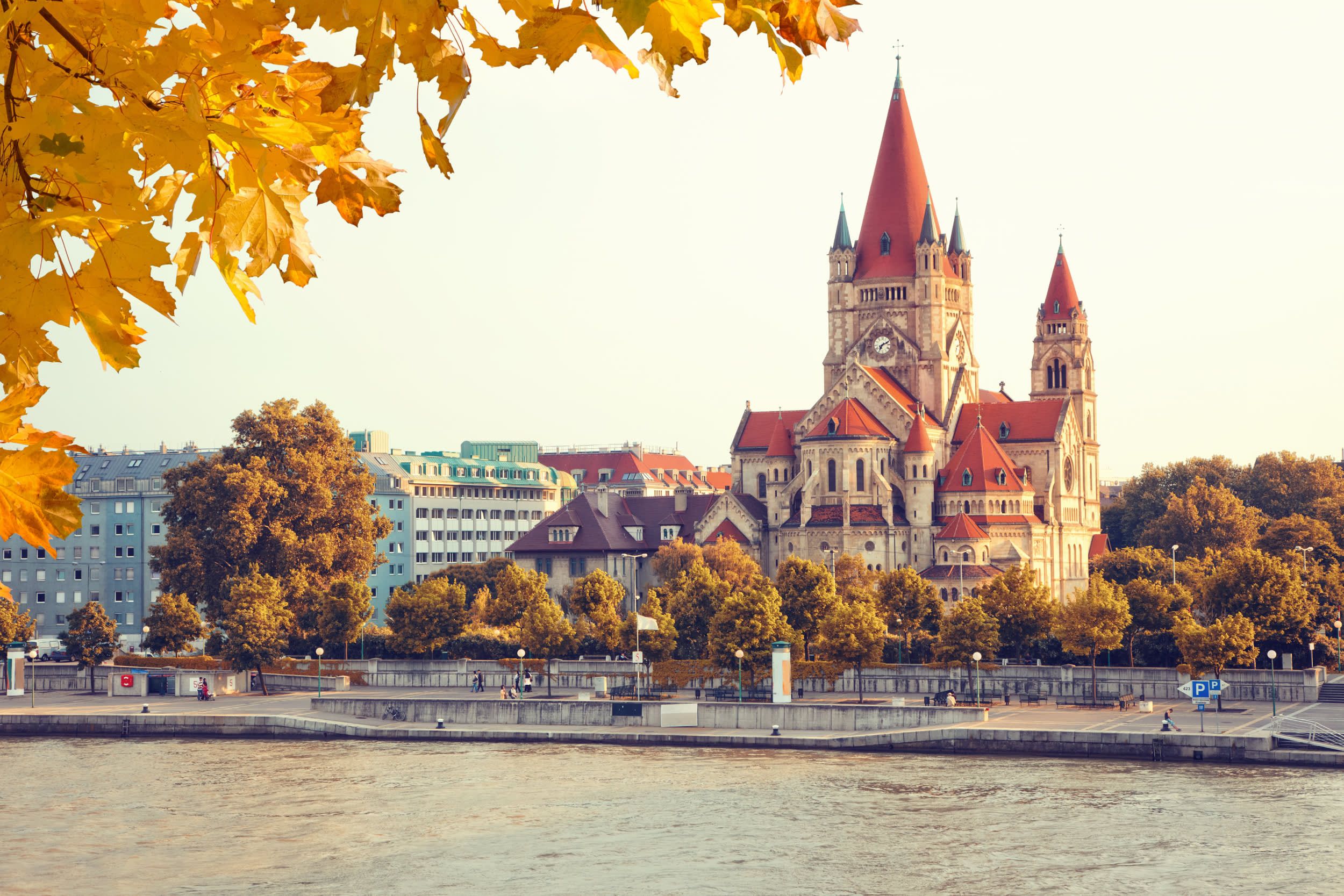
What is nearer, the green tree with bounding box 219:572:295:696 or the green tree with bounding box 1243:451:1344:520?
the green tree with bounding box 219:572:295:696

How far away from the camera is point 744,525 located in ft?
338

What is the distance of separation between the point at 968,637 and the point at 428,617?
26.8m

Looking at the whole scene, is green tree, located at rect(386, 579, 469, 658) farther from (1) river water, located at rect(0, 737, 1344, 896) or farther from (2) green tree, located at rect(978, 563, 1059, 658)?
(2) green tree, located at rect(978, 563, 1059, 658)

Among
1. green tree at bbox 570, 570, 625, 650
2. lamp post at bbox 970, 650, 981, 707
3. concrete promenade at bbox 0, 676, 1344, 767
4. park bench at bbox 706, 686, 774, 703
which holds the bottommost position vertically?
concrete promenade at bbox 0, 676, 1344, 767

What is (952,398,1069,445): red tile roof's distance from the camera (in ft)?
347

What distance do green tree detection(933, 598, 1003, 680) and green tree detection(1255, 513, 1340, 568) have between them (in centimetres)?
3547

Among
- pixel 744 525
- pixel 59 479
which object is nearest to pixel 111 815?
pixel 59 479

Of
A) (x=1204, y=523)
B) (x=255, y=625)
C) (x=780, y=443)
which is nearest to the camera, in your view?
(x=255, y=625)

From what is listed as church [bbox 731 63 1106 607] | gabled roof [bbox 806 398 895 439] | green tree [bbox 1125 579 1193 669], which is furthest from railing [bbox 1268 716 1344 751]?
gabled roof [bbox 806 398 895 439]

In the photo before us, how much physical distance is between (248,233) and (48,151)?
48cm

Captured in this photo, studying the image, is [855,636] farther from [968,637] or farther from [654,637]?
[654,637]

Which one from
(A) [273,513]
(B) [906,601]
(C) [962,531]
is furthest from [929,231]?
(A) [273,513]

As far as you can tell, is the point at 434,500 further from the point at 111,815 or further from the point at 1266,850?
the point at 1266,850

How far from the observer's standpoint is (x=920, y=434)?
100688 mm
